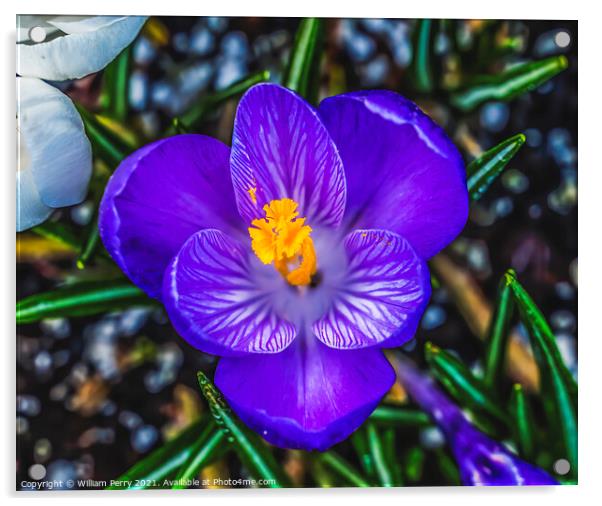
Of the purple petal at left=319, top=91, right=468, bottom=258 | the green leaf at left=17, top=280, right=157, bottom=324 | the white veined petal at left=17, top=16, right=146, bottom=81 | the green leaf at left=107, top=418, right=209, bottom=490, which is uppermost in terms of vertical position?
the white veined petal at left=17, top=16, right=146, bottom=81

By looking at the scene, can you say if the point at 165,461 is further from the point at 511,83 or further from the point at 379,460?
the point at 511,83

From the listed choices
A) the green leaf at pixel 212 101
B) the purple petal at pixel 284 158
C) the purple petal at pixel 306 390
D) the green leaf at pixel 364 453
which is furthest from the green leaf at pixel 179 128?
→ the green leaf at pixel 364 453

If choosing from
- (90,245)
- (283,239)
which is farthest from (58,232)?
(283,239)

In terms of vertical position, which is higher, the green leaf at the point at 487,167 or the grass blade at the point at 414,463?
the green leaf at the point at 487,167

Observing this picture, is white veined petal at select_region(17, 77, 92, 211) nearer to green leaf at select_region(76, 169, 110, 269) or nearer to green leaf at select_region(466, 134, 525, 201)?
green leaf at select_region(76, 169, 110, 269)

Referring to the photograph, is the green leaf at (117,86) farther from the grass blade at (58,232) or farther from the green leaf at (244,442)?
the green leaf at (244,442)

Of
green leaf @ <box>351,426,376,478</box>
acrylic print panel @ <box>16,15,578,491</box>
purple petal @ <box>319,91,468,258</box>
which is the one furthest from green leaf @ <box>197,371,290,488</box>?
purple petal @ <box>319,91,468,258</box>
